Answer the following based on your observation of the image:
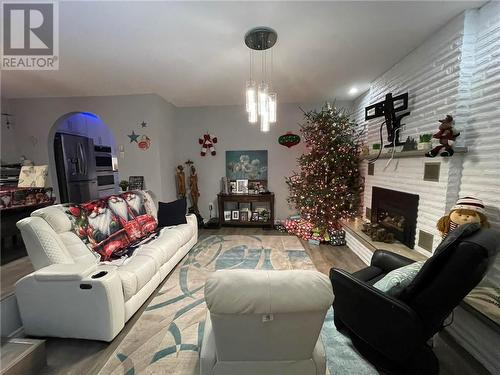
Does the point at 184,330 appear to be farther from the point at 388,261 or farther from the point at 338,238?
the point at 338,238

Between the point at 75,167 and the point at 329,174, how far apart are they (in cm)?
516

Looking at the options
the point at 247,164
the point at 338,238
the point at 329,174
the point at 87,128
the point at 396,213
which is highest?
the point at 87,128

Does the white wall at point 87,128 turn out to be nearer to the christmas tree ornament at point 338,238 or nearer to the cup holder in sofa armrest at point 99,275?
the cup holder in sofa armrest at point 99,275

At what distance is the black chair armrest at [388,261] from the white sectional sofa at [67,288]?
216 centimetres

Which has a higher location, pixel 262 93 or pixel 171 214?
pixel 262 93

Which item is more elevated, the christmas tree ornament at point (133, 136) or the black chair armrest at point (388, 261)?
the christmas tree ornament at point (133, 136)

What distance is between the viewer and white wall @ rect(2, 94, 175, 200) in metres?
3.82

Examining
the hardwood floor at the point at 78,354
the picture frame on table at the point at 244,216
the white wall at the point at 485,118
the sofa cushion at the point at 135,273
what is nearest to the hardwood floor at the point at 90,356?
the hardwood floor at the point at 78,354

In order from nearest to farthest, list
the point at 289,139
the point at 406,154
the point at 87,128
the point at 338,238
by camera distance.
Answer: the point at 406,154, the point at 338,238, the point at 289,139, the point at 87,128

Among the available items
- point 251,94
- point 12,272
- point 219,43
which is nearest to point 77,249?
point 12,272

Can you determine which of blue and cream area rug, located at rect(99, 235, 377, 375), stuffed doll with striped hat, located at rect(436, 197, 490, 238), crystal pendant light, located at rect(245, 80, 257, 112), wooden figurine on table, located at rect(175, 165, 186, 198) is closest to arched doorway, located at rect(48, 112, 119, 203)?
wooden figurine on table, located at rect(175, 165, 186, 198)

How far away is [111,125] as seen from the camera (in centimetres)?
388

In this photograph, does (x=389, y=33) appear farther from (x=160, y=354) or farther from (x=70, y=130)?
(x=70, y=130)

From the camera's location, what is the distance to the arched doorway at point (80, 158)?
4.23m
